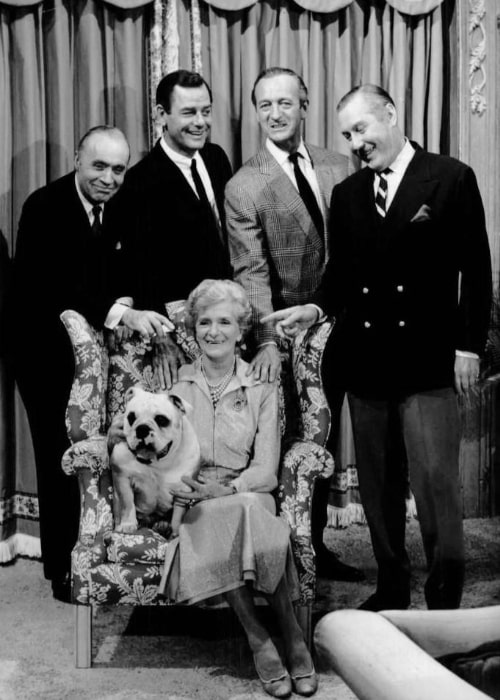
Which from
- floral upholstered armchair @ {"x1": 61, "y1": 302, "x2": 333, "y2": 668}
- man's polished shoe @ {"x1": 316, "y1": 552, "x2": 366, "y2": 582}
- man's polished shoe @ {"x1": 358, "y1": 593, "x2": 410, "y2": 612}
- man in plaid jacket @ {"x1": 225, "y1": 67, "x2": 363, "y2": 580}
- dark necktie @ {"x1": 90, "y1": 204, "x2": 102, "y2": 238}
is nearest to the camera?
floral upholstered armchair @ {"x1": 61, "y1": 302, "x2": 333, "y2": 668}

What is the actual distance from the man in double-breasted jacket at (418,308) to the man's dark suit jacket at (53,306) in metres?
0.90

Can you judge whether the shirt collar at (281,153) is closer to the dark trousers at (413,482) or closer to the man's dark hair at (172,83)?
the man's dark hair at (172,83)

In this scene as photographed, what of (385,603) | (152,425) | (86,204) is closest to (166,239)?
(86,204)

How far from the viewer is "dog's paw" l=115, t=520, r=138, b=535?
3.01 m

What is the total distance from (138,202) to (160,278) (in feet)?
0.97

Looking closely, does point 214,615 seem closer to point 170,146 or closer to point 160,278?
point 160,278

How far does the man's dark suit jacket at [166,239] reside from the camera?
342 centimetres

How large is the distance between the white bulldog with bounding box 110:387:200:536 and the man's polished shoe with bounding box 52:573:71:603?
23.8 inches

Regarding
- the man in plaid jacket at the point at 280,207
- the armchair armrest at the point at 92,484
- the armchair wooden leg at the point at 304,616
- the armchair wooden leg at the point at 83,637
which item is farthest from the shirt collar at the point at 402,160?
the armchair wooden leg at the point at 83,637

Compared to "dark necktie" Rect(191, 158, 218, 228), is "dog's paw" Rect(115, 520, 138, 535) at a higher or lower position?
lower

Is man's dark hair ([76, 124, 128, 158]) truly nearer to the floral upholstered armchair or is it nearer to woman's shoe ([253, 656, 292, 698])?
the floral upholstered armchair

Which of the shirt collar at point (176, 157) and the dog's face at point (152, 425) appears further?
the shirt collar at point (176, 157)

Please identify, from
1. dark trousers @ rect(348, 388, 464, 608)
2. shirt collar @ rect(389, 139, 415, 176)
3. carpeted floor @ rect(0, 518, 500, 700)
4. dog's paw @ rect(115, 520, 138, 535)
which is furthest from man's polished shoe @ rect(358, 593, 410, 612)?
shirt collar @ rect(389, 139, 415, 176)

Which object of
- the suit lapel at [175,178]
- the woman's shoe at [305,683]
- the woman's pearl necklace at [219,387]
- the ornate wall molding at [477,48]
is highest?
the ornate wall molding at [477,48]
